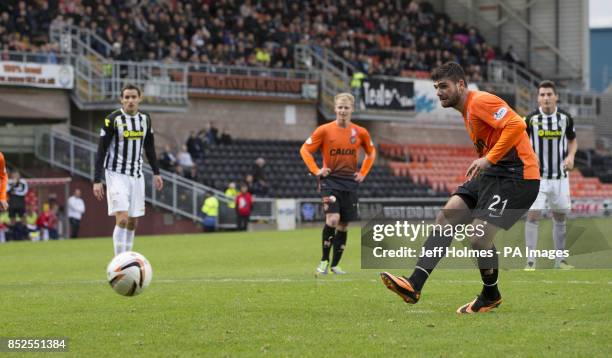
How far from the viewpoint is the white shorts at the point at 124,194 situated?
1462cm

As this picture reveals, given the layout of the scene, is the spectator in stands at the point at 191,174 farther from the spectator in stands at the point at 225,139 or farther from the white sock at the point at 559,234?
the white sock at the point at 559,234

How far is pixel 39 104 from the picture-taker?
3572 cm

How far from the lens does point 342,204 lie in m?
15.3

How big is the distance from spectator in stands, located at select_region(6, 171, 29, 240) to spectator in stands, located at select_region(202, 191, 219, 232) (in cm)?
567

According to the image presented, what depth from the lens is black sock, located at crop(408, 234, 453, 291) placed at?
30.6 ft

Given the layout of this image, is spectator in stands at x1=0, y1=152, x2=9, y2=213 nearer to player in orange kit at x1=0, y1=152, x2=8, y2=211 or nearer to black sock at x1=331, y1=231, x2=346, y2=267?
player in orange kit at x1=0, y1=152, x2=8, y2=211

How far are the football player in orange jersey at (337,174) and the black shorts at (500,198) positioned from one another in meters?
5.50

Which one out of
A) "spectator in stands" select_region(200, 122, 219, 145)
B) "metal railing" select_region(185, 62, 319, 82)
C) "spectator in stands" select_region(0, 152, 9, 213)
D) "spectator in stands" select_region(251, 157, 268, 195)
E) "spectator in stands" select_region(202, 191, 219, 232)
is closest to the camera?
"spectator in stands" select_region(0, 152, 9, 213)

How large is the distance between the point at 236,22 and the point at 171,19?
3.23 m

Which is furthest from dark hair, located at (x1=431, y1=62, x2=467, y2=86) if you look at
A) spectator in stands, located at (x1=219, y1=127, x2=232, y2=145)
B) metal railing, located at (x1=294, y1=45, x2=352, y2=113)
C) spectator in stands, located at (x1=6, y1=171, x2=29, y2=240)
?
metal railing, located at (x1=294, y1=45, x2=352, y2=113)

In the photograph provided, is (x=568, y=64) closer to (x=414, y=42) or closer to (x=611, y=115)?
(x=611, y=115)

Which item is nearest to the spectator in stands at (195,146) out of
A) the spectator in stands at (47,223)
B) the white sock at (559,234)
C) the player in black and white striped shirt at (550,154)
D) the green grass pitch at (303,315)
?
the spectator in stands at (47,223)

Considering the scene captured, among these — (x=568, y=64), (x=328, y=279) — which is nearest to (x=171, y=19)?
(x=568, y=64)

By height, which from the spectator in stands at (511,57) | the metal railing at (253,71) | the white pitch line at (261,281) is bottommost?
the white pitch line at (261,281)
